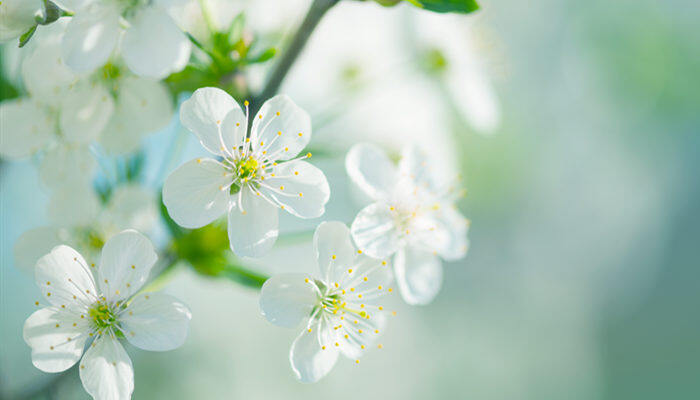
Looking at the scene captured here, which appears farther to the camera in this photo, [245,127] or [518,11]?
[518,11]

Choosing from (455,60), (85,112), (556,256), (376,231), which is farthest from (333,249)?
(556,256)

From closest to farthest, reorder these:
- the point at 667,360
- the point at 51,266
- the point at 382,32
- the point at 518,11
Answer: the point at 51,266, the point at 382,32, the point at 518,11, the point at 667,360

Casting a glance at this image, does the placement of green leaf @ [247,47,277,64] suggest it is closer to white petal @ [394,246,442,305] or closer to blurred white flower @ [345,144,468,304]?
blurred white flower @ [345,144,468,304]

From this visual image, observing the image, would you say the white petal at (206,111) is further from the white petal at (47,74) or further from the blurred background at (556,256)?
the blurred background at (556,256)

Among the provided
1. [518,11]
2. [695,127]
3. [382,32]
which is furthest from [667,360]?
[382,32]

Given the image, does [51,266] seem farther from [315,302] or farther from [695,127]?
[695,127]

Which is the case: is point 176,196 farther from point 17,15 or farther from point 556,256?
point 556,256

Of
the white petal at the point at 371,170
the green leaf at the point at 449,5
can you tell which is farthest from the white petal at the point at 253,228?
the green leaf at the point at 449,5

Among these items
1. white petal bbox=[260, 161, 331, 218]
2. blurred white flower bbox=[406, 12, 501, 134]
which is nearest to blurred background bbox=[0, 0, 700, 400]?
blurred white flower bbox=[406, 12, 501, 134]
